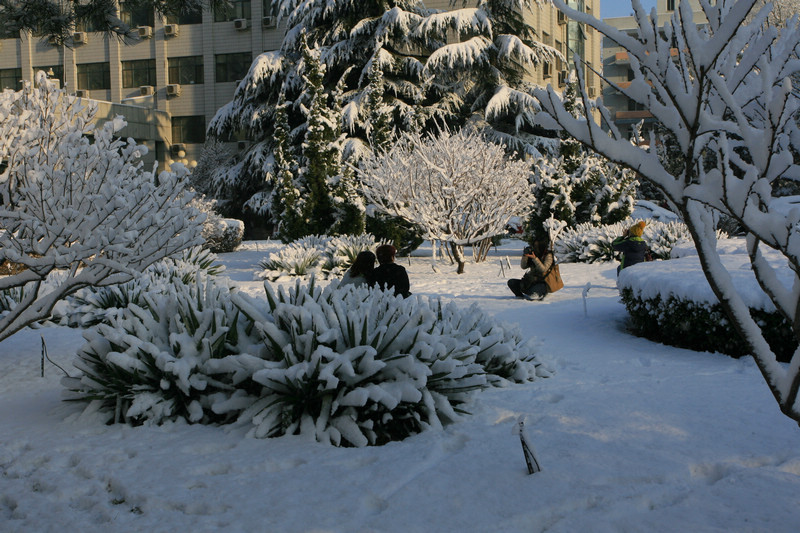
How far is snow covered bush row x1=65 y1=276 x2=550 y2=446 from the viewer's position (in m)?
4.20

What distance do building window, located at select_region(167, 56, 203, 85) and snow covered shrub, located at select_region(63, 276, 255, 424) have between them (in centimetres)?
3885

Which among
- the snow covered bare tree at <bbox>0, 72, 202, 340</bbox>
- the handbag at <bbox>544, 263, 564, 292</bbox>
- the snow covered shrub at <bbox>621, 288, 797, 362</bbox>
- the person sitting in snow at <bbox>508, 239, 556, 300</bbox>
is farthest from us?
the handbag at <bbox>544, 263, 564, 292</bbox>

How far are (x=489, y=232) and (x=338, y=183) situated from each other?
16.1 feet

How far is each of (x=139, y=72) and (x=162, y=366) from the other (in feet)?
136

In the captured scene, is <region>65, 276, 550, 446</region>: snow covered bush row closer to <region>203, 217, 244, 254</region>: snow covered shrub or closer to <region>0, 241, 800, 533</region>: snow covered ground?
<region>0, 241, 800, 533</region>: snow covered ground

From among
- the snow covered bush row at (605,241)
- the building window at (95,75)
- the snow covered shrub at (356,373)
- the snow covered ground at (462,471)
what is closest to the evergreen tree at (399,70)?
the snow covered bush row at (605,241)

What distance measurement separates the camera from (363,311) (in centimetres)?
484

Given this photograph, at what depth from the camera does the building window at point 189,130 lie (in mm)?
41222

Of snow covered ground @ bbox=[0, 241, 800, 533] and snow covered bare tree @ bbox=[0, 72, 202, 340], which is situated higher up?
snow covered bare tree @ bbox=[0, 72, 202, 340]

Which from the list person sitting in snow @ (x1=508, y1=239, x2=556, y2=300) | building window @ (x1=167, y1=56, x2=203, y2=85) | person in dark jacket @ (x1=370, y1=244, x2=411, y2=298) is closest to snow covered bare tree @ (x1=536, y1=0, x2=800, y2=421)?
person in dark jacket @ (x1=370, y1=244, x2=411, y2=298)

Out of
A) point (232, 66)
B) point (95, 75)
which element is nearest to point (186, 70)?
point (232, 66)

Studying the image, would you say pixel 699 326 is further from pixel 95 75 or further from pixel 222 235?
pixel 95 75

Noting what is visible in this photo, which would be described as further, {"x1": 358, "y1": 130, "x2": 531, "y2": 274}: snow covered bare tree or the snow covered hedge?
{"x1": 358, "y1": 130, "x2": 531, "y2": 274}: snow covered bare tree

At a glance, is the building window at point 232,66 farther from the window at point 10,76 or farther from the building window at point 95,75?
the window at point 10,76
